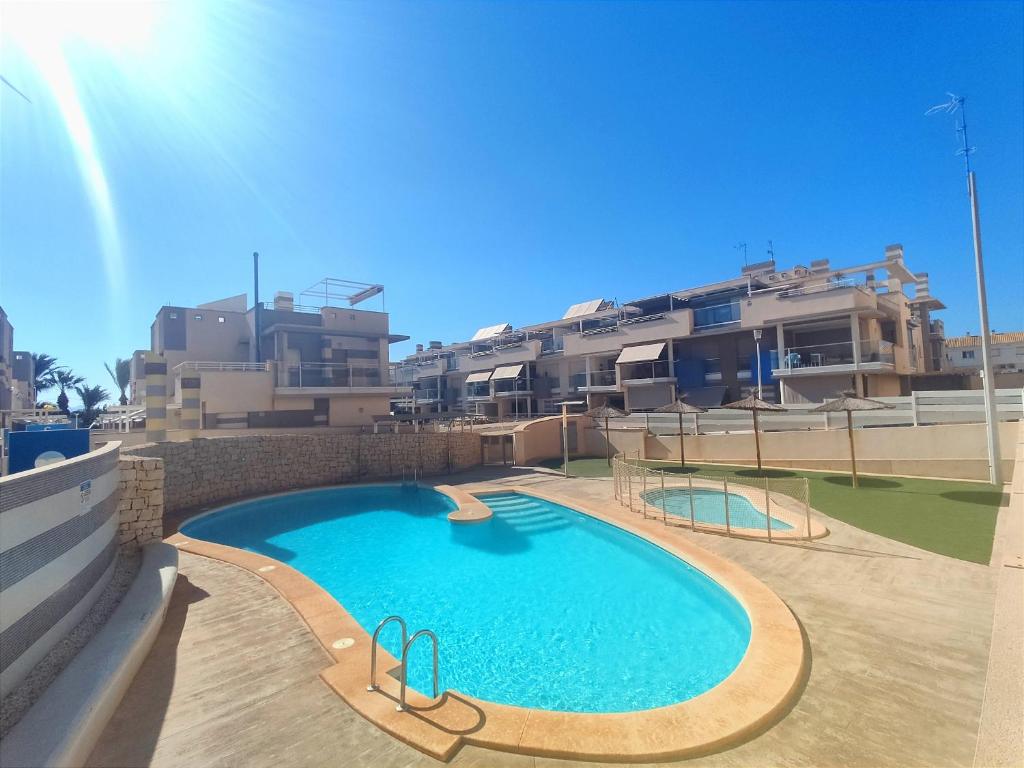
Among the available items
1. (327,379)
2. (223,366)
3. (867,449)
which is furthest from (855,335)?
(223,366)

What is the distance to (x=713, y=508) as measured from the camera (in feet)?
41.6

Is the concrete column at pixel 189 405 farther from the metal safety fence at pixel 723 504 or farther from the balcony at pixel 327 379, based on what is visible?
the metal safety fence at pixel 723 504

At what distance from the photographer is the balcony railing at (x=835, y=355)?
79.8 ft

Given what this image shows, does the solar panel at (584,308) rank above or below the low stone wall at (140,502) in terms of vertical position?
above

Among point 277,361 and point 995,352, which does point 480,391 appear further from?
point 995,352

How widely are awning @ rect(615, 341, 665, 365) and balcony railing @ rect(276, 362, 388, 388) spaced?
17330 mm

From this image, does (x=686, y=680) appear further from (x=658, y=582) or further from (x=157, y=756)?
(x=157, y=756)

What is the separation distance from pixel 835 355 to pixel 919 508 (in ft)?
54.6

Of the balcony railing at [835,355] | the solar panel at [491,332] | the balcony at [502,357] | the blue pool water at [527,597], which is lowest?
the blue pool water at [527,597]

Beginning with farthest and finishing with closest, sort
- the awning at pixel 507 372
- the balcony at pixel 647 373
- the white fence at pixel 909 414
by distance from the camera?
the awning at pixel 507 372 → the balcony at pixel 647 373 → the white fence at pixel 909 414

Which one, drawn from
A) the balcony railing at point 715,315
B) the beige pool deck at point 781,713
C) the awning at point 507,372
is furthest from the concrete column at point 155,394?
the balcony railing at point 715,315

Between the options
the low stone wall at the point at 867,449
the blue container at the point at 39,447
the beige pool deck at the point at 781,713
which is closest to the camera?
the beige pool deck at the point at 781,713

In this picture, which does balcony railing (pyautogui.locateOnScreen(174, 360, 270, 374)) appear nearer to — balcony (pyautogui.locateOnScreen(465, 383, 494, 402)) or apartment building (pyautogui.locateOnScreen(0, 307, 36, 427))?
apartment building (pyautogui.locateOnScreen(0, 307, 36, 427))

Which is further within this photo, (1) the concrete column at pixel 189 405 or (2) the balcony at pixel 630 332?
(2) the balcony at pixel 630 332
